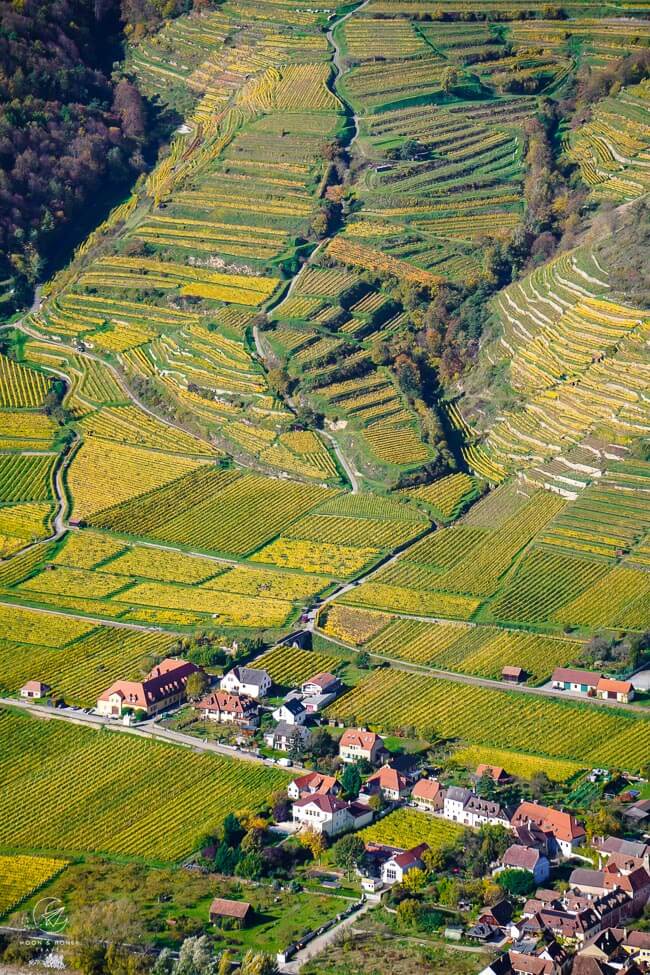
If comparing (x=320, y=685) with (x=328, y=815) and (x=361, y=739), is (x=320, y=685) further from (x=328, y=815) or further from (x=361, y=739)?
(x=328, y=815)

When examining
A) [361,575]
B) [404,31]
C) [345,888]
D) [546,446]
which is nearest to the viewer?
[345,888]

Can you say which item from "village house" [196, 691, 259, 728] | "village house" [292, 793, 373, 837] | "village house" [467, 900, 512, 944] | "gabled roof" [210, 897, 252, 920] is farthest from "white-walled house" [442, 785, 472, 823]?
"village house" [196, 691, 259, 728]

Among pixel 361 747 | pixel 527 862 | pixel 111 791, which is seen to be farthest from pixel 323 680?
pixel 527 862

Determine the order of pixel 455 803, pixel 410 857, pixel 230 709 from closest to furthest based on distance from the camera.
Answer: pixel 410 857
pixel 455 803
pixel 230 709

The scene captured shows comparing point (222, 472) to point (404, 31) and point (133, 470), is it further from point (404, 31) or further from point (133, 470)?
point (404, 31)

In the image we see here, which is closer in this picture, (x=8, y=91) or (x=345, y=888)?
(x=345, y=888)

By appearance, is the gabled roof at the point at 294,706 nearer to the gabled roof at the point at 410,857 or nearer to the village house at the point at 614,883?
the gabled roof at the point at 410,857

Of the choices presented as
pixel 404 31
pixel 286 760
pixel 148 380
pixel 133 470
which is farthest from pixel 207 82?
pixel 286 760

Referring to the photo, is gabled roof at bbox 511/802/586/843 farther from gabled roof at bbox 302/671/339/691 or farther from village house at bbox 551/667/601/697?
gabled roof at bbox 302/671/339/691
